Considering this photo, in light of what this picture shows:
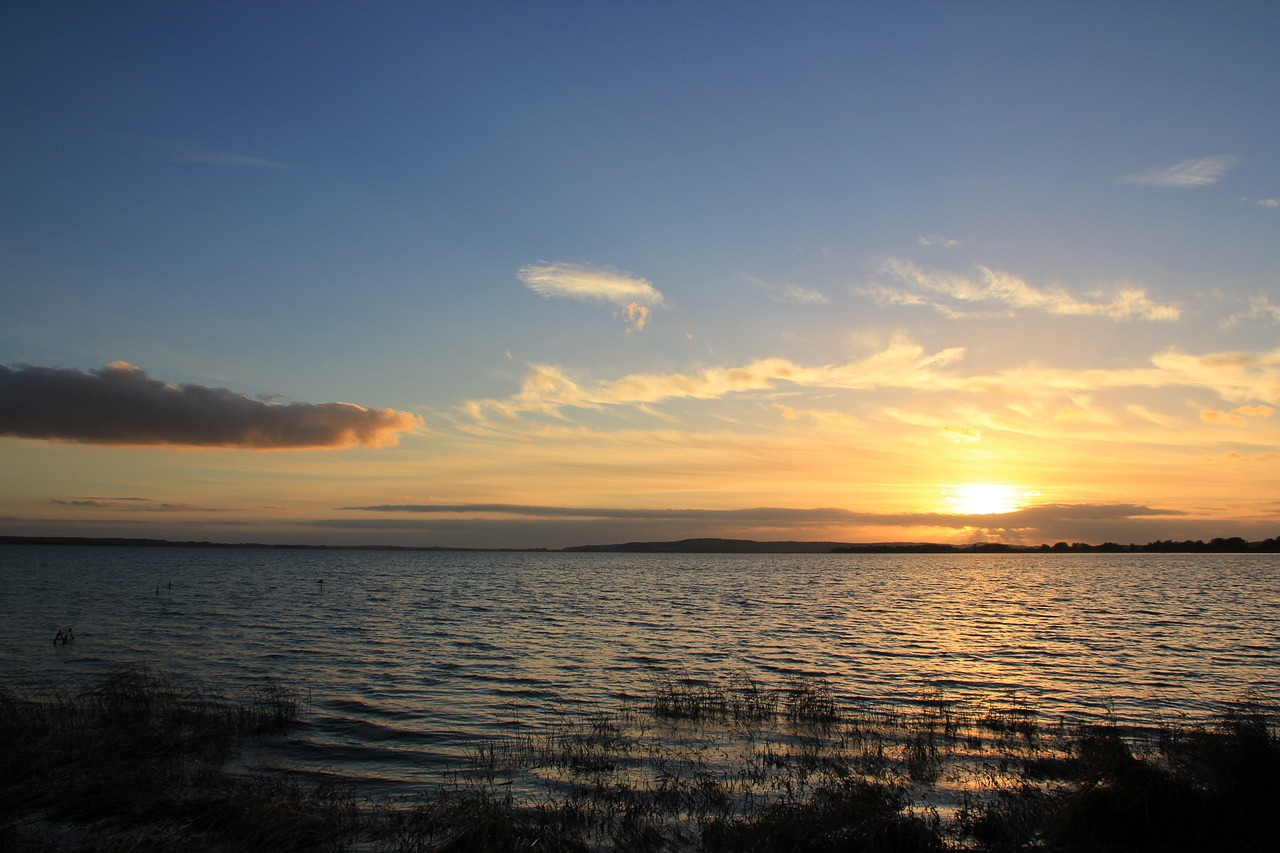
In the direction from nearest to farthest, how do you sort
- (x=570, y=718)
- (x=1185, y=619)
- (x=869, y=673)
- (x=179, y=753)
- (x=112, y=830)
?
(x=112, y=830) < (x=179, y=753) < (x=570, y=718) < (x=869, y=673) < (x=1185, y=619)

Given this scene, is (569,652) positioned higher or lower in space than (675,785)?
lower

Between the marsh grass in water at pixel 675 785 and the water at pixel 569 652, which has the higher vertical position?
the marsh grass in water at pixel 675 785

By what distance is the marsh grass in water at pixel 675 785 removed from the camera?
11.9 metres

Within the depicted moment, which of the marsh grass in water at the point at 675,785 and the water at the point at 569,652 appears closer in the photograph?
the marsh grass in water at the point at 675,785

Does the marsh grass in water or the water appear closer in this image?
the marsh grass in water

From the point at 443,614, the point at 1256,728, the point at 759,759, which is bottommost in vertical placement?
the point at 443,614

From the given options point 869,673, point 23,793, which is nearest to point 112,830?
point 23,793

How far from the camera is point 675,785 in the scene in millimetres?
16031

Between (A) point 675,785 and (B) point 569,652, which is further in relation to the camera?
(B) point 569,652

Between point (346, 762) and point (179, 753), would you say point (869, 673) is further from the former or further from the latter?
point (179, 753)

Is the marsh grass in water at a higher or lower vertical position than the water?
higher

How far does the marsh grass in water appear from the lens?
39.1ft

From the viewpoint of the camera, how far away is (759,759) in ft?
62.0

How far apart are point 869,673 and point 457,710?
1879 cm
